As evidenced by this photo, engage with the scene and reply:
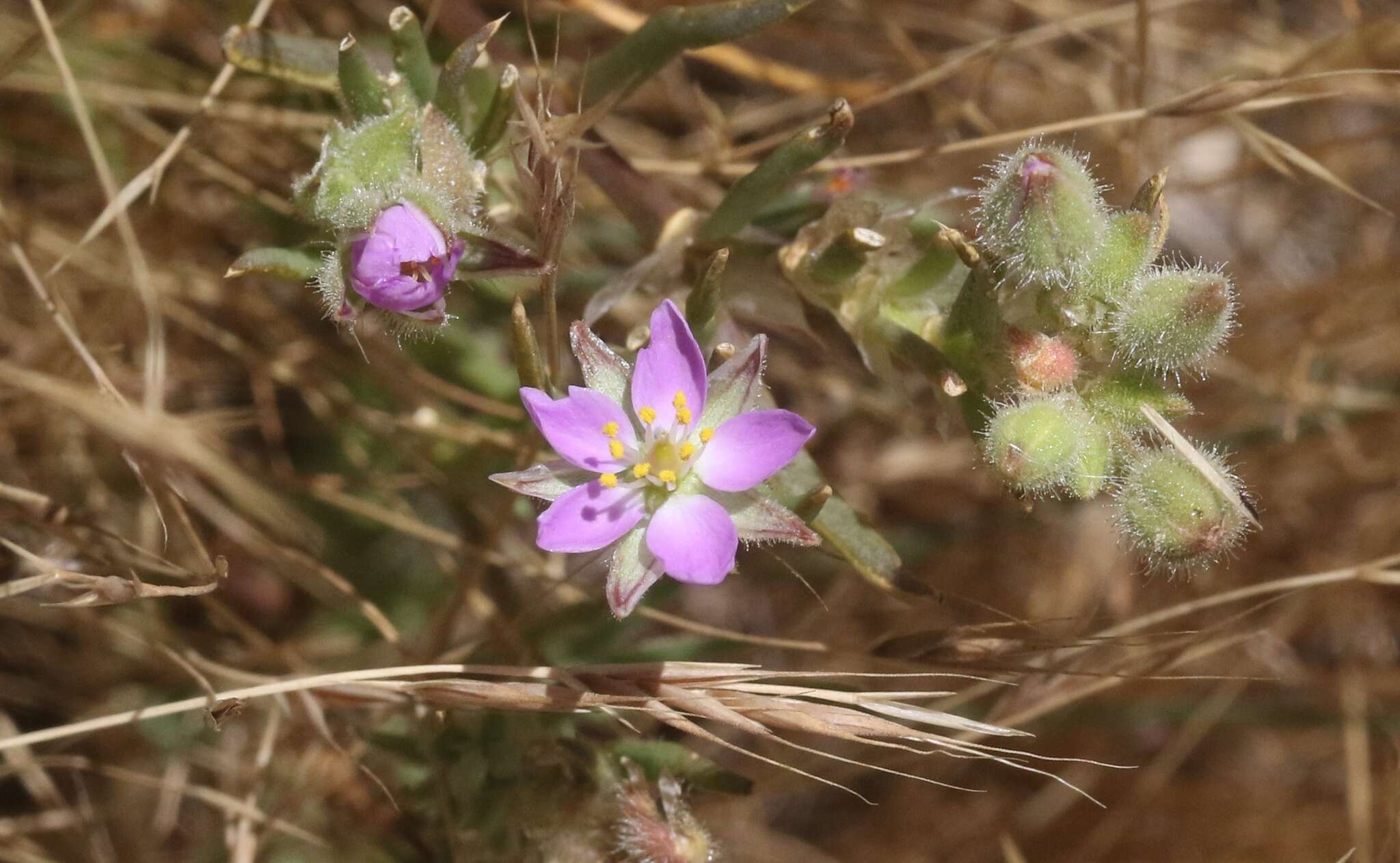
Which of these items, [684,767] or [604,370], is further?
[684,767]

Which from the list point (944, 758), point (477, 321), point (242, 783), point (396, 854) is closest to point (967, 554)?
point (944, 758)

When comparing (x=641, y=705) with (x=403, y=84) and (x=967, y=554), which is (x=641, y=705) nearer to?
(x=403, y=84)

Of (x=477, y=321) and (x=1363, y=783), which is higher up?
(x=477, y=321)

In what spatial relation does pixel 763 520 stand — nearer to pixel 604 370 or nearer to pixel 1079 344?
pixel 604 370

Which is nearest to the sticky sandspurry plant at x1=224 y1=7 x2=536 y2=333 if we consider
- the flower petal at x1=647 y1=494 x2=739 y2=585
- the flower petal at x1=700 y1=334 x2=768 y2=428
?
the flower petal at x1=700 y1=334 x2=768 y2=428

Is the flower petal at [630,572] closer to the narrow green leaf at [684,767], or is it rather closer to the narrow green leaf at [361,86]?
the narrow green leaf at [684,767]

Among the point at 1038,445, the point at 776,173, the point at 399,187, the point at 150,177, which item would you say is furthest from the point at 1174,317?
the point at 150,177
